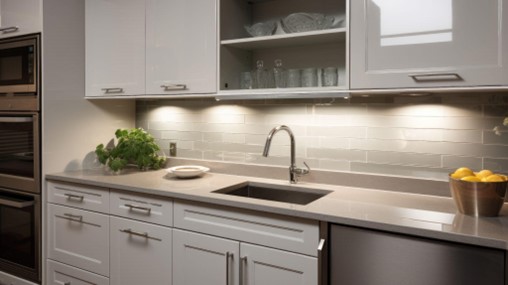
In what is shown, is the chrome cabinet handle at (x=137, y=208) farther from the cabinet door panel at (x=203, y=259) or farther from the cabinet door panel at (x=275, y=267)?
the cabinet door panel at (x=275, y=267)

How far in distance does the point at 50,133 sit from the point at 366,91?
1.89 m

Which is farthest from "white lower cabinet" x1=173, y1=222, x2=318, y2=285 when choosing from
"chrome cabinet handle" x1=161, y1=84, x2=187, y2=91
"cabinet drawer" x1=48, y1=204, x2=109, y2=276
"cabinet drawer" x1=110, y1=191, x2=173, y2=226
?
"chrome cabinet handle" x1=161, y1=84, x2=187, y2=91

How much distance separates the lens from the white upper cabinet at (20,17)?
8.05 ft

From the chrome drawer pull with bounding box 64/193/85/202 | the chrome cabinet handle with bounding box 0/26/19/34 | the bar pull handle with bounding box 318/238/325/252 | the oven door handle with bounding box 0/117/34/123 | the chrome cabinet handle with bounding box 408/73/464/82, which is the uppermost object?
the chrome cabinet handle with bounding box 0/26/19/34

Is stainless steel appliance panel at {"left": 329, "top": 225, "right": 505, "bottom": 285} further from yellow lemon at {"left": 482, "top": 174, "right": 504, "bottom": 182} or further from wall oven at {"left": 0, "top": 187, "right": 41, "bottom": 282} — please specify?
wall oven at {"left": 0, "top": 187, "right": 41, "bottom": 282}

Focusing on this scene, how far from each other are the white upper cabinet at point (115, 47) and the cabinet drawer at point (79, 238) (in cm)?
78

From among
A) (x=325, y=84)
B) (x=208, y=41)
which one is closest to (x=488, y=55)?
(x=325, y=84)

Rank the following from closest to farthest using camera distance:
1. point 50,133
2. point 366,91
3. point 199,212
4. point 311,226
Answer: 1. point 311,226
2. point 366,91
3. point 199,212
4. point 50,133

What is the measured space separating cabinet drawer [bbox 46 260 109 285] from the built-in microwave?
97 centimetres

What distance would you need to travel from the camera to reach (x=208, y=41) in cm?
220

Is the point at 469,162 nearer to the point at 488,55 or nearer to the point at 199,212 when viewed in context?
the point at 488,55

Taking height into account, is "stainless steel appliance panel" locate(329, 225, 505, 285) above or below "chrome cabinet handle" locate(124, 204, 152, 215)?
below

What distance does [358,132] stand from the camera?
218cm

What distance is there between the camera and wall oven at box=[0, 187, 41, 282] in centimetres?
253
